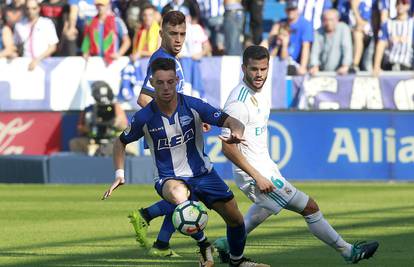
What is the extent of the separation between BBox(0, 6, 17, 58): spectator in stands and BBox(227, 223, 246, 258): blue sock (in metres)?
13.2

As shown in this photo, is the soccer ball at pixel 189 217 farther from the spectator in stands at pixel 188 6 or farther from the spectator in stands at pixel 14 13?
the spectator in stands at pixel 14 13

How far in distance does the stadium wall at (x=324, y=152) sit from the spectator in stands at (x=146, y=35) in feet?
5.80

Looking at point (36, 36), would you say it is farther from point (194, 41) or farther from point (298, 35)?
point (298, 35)

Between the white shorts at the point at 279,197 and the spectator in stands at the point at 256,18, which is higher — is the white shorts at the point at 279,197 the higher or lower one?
the lower one

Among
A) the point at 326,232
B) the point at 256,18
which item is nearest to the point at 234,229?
the point at 326,232

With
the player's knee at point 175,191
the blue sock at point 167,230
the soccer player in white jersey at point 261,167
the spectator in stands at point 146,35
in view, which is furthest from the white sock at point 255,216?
the spectator in stands at point 146,35

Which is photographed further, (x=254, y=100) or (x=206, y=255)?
(x=254, y=100)

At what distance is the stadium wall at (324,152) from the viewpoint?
21.5m

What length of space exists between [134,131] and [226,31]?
42.4 feet

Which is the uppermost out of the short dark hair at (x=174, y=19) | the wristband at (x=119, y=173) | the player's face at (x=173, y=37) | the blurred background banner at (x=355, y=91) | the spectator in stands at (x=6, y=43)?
the short dark hair at (x=174, y=19)

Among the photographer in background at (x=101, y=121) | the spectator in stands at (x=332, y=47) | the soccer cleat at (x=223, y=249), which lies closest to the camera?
the soccer cleat at (x=223, y=249)

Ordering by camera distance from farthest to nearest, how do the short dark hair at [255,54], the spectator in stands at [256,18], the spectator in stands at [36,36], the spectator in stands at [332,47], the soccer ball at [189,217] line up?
the spectator in stands at [256,18] < the spectator in stands at [36,36] < the spectator in stands at [332,47] < the short dark hair at [255,54] < the soccer ball at [189,217]

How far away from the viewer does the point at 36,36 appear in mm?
22734

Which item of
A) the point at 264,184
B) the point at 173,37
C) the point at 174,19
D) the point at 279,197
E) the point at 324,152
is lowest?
the point at 324,152
